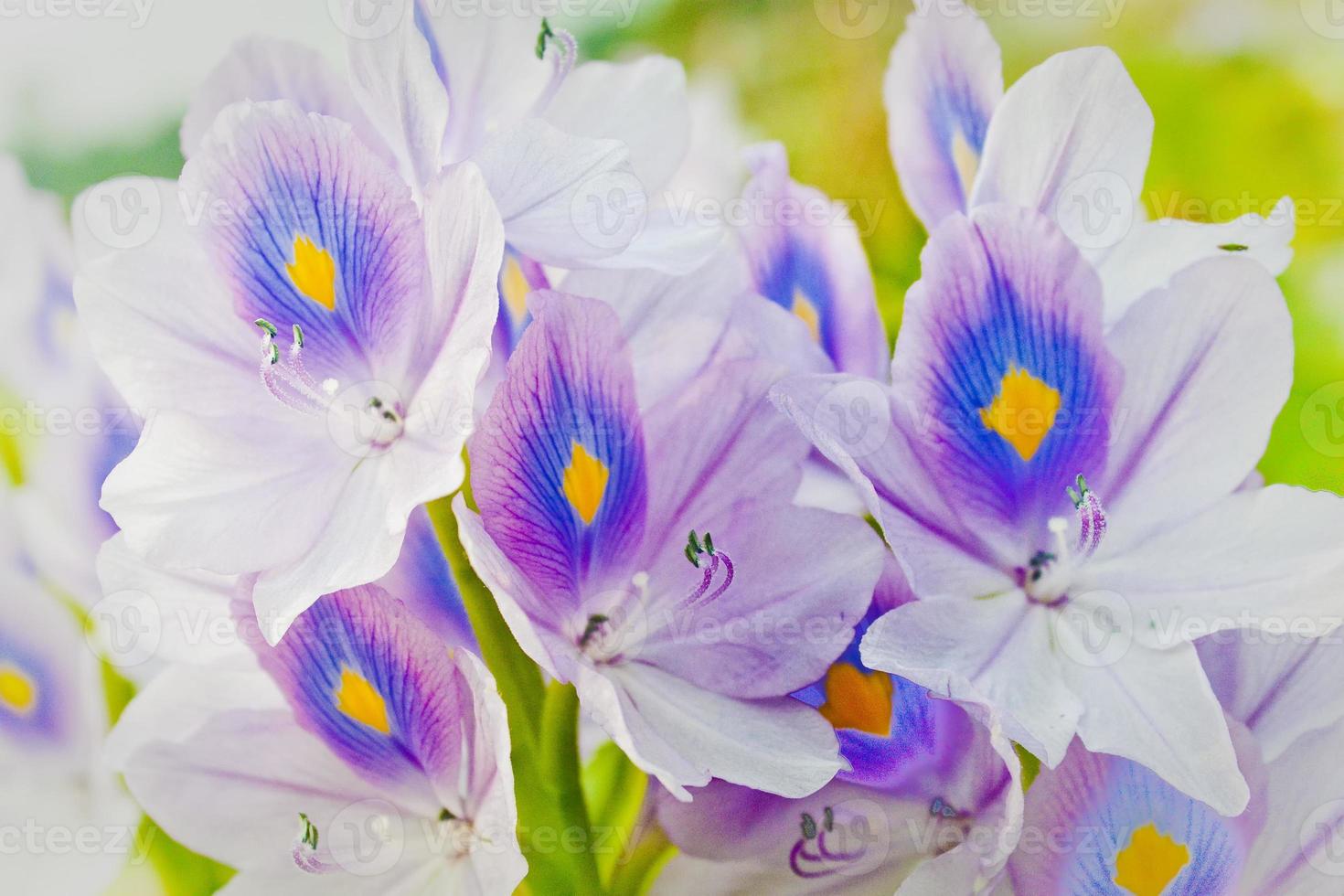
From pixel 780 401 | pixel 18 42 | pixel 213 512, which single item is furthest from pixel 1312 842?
pixel 18 42

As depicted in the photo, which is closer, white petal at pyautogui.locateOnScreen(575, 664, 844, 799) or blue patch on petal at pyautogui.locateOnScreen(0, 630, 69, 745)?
white petal at pyautogui.locateOnScreen(575, 664, 844, 799)

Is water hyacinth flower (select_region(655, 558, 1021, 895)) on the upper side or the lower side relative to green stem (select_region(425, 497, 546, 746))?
lower

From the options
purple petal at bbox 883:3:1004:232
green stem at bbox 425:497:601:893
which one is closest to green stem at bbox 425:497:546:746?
green stem at bbox 425:497:601:893

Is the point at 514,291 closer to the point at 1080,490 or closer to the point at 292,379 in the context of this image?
the point at 292,379

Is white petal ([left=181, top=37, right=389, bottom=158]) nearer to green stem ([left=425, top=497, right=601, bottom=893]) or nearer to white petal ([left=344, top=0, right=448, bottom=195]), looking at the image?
white petal ([left=344, top=0, right=448, bottom=195])

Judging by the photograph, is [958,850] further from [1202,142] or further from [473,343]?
[1202,142]

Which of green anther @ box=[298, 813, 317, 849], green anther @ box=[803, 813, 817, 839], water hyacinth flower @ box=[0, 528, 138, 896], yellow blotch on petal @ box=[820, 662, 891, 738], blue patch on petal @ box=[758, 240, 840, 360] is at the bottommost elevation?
water hyacinth flower @ box=[0, 528, 138, 896]
